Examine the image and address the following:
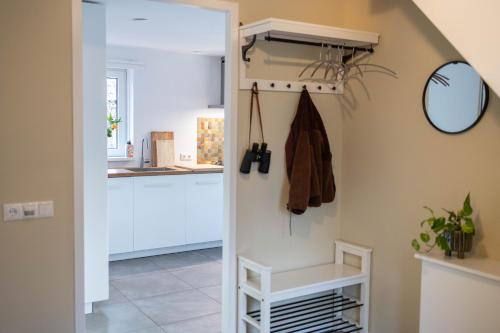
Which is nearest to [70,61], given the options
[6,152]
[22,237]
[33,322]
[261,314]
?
[6,152]

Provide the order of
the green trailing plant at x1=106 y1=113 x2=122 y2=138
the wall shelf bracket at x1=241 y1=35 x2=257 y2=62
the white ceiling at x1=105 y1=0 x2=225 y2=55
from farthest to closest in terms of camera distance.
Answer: the green trailing plant at x1=106 y1=113 x2=122 y2=138 < the white ceiling at x1=105 y1=0 x2=225 y2=55 < the wall shelf bracket at x1=241 y1=35 x2=257 y2=62

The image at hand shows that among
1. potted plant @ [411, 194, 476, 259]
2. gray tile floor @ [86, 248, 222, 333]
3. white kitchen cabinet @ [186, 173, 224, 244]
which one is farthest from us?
white kitchen cabinet @ [186, 173, 224, 244]

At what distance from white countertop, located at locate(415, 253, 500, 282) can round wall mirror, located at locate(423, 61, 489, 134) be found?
68 centimetres

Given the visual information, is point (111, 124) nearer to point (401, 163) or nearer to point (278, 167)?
point (278, 167)

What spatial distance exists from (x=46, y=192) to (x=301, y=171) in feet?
4.69

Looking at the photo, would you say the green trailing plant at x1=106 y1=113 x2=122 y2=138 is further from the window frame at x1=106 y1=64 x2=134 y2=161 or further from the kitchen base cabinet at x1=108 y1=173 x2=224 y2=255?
the kitchen base cabinet at x1=108 y1=173 x2=224 y2=255

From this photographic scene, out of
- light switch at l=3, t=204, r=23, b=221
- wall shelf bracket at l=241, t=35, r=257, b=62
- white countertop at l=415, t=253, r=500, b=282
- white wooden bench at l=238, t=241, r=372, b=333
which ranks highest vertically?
wall shelf bracket at l=241, t=35, r=257, b=62

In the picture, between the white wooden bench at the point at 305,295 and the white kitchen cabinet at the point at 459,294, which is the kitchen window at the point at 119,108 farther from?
the white kitchen cabinet at the point at 459,294

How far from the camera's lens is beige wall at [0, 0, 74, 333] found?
2.39m

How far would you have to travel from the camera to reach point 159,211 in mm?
5445

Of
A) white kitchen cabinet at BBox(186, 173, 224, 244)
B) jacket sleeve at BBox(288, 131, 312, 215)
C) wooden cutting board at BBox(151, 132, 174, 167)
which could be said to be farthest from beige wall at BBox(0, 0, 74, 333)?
wooden cutting board at BBox(151, 132, 174, 167)

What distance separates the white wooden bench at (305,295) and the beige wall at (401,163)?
0.09 m

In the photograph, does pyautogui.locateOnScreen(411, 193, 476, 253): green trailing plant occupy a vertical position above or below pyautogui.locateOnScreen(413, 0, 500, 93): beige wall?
below

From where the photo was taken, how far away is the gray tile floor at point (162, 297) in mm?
3658
